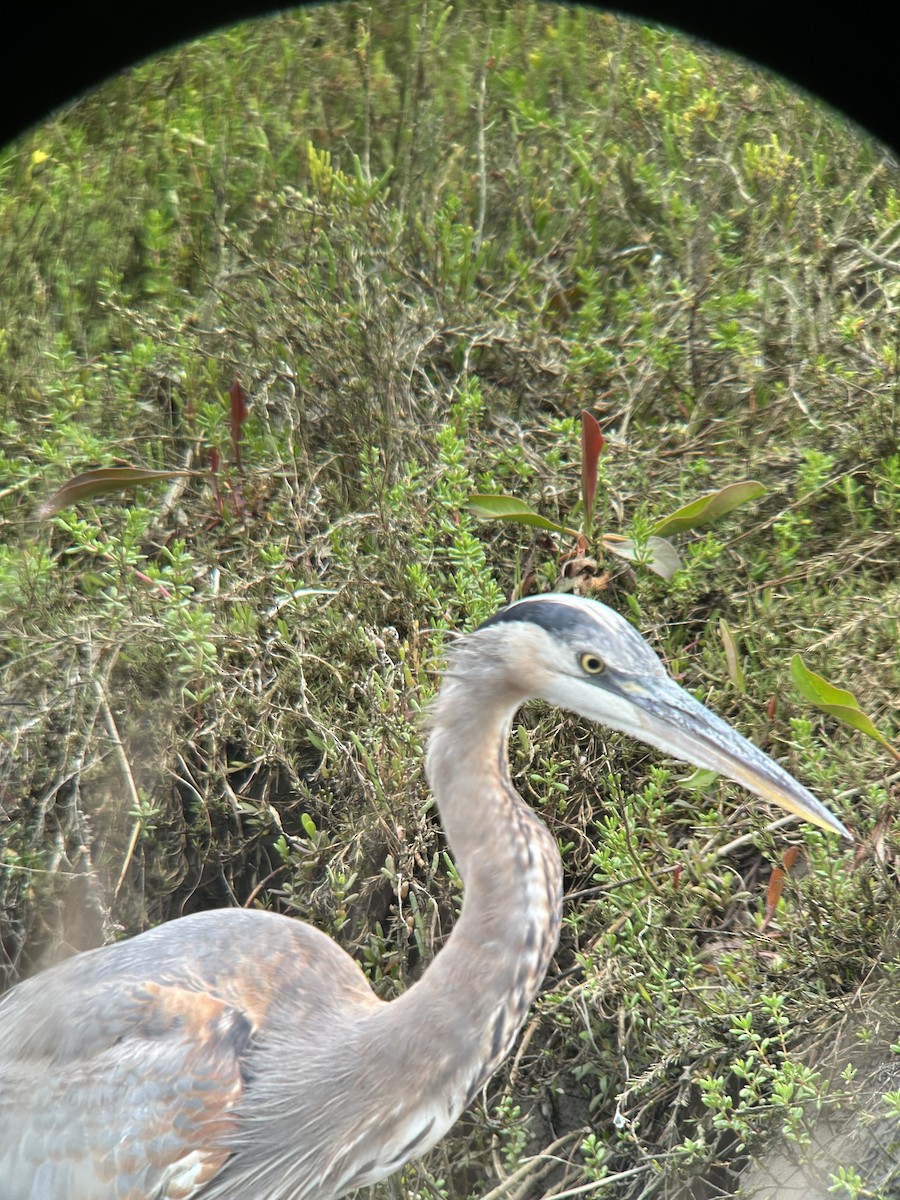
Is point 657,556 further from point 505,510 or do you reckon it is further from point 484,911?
point 484,911

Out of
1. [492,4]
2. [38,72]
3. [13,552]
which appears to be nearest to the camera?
[38,72]

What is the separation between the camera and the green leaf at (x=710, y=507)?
10.0 feet

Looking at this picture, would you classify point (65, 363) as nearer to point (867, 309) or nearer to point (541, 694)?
point (541, 694)

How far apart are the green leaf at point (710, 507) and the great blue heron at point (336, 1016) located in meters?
0.91

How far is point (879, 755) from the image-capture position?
114 inches

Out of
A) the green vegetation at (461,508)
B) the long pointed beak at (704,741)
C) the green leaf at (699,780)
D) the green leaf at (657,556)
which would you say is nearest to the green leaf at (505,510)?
the green vegetation at (461,508)

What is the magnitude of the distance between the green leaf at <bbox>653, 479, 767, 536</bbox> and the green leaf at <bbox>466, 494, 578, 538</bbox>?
27 cm

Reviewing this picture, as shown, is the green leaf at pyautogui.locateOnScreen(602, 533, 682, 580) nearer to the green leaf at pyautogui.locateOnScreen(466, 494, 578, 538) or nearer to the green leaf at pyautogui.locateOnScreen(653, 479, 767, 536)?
the green leaf at pyautogui.locateOnScreen(653, 479, 767, 536)

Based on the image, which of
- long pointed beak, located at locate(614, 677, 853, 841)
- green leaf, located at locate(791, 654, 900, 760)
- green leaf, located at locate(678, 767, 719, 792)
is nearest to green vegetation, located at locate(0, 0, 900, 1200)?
green leaf, located at locate(678, 767, 719, 792)

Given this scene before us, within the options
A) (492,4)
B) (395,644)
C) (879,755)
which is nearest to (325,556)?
(395,644)

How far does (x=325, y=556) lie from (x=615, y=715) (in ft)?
4.55

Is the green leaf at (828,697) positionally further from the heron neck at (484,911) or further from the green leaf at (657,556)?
the green leaf at (657,556)

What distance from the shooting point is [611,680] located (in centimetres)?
224

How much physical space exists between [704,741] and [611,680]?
184 mm
